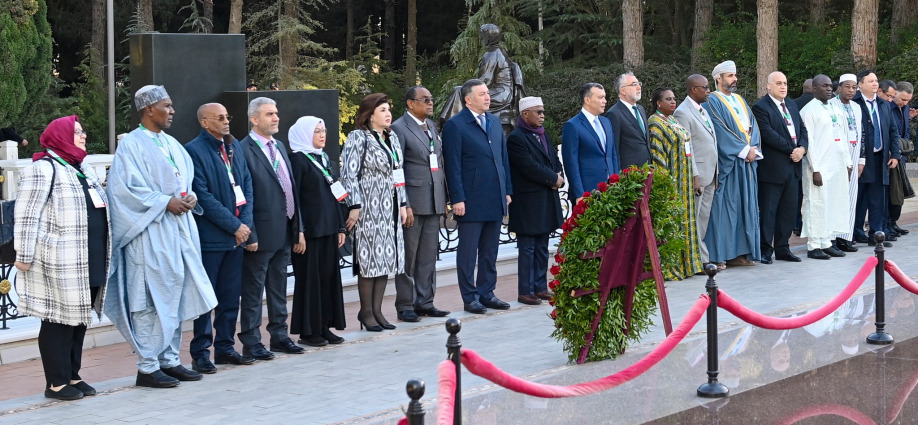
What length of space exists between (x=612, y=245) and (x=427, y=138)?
261cm

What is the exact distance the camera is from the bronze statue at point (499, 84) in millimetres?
14953

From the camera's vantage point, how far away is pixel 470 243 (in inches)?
408

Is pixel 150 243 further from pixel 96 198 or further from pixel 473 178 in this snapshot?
pixel 473 178

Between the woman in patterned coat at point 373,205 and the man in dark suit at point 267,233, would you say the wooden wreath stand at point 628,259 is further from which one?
the man in dark suit at point 267,233

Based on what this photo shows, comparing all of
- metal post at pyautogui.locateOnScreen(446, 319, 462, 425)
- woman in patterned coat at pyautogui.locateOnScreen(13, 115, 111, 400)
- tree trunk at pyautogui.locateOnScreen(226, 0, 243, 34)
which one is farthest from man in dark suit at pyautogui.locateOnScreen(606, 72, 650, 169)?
tree trunk at pyautogui.locateOnScreen(226, 0, 243, 34)

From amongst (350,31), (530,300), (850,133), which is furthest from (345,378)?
(350,31)

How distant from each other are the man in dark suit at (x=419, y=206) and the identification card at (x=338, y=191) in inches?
35.2

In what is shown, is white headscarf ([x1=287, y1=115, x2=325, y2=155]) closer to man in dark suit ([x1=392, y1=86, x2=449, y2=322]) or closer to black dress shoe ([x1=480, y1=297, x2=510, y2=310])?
man in dark suit ([x1=392, y1=86, x2=449, y2=322])

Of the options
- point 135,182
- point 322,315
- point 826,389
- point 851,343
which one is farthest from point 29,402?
point 851,343

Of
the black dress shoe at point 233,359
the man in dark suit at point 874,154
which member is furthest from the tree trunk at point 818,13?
the black dress shoe at point 233,359

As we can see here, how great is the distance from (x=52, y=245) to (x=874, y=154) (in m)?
10.3

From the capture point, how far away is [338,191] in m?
9.08

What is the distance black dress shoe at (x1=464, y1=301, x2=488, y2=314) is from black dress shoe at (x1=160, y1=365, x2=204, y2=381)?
9.84 ft

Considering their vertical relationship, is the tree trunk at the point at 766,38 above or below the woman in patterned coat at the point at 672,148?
above
